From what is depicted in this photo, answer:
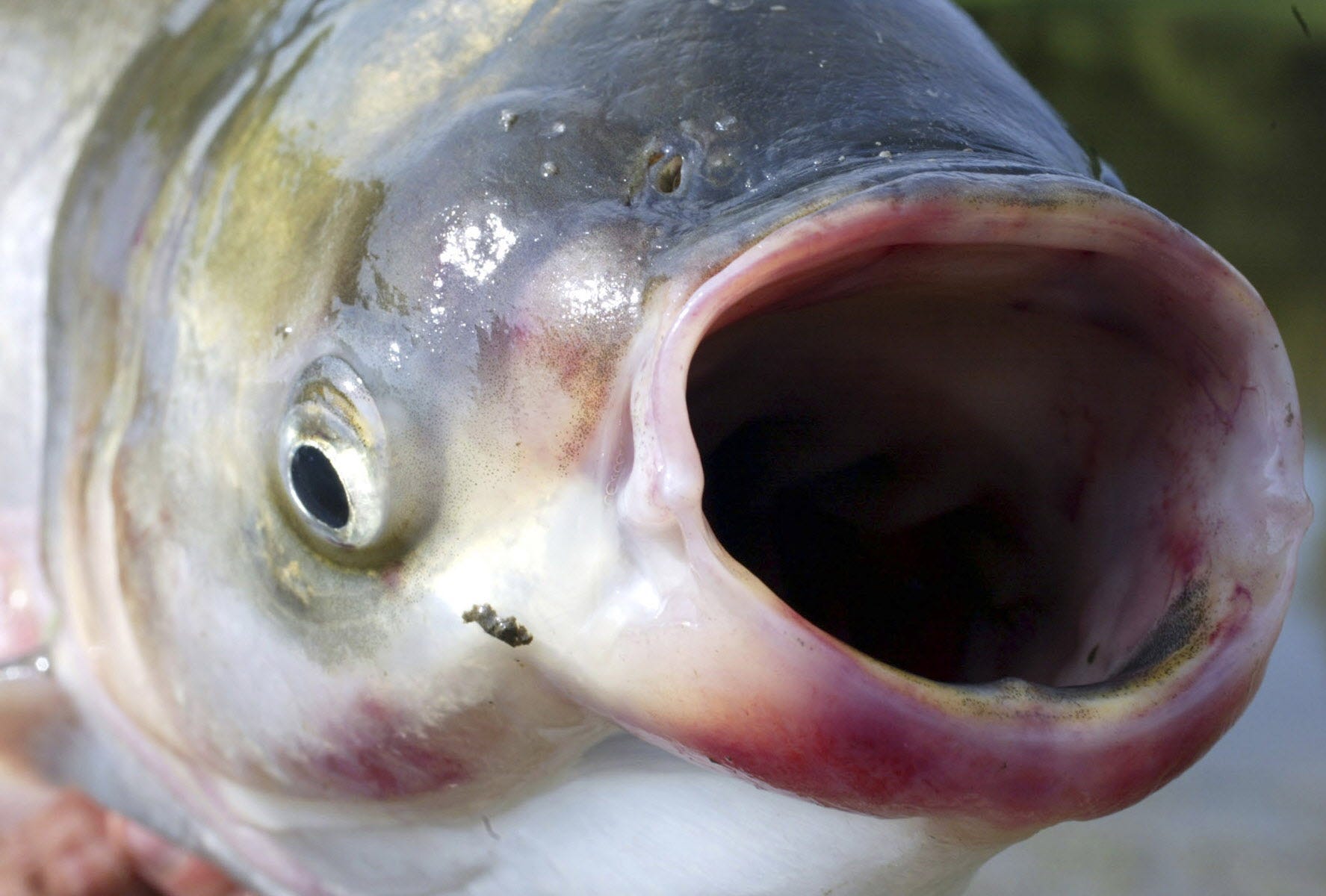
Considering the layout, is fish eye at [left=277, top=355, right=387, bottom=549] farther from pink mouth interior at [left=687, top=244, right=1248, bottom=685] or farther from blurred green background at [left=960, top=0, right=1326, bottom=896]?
blurred green background at [left=960, top=0, right=1326, bottom=896]

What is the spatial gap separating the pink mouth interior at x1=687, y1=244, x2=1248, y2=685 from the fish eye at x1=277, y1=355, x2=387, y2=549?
217 millimetres

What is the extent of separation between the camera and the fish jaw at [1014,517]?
2.24 feet

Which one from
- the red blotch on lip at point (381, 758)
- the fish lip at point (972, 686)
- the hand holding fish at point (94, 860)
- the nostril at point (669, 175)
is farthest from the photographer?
the hand holding fish at point (94, 860)

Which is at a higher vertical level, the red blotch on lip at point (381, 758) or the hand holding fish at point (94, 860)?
the red blotch on lip at point (381, 758)

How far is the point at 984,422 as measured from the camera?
0.89 metres

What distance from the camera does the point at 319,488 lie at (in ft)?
2.96

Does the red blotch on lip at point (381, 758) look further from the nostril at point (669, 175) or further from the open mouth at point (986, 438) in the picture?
the nostril at point (669, 175)

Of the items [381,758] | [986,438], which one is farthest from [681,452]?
[381,758]

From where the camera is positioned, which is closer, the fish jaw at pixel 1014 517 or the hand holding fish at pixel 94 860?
the fish jaw at pixel 1014 517

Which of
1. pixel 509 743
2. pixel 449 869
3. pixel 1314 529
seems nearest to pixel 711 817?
pixel 509 743

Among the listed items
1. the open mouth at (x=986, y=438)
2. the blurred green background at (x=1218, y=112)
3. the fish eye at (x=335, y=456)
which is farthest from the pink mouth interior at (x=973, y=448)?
the blurred green background at (x=1218, y=112)

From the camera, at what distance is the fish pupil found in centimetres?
89

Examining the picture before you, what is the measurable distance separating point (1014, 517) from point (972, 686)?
8.3 inches

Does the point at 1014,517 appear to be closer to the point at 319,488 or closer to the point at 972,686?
the point at 972,686
